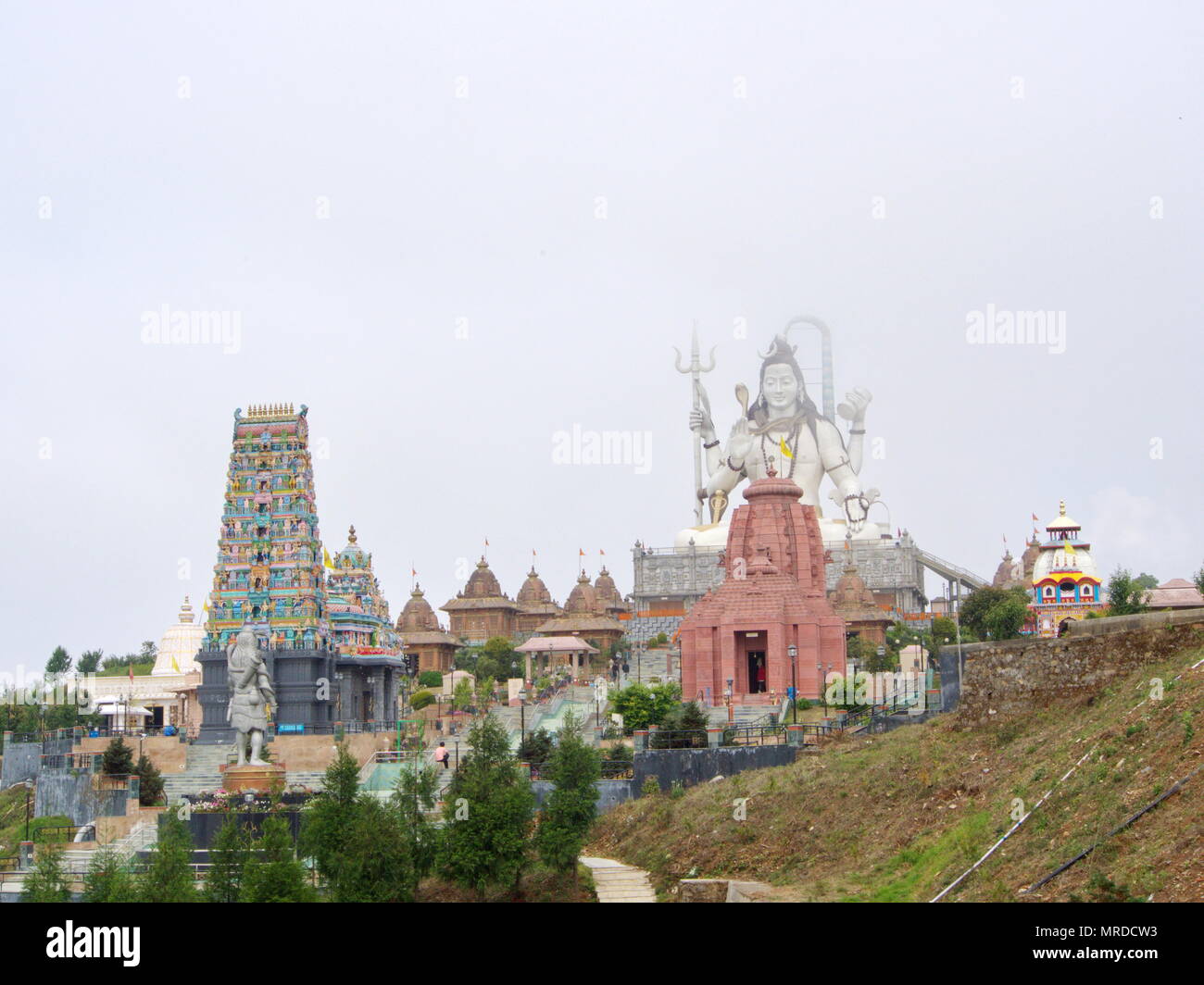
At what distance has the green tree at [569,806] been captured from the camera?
31.4 metres

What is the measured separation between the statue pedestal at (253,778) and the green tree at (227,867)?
1592 cm

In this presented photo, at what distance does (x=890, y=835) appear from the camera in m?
27.1

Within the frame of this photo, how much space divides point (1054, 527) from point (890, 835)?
139 feet

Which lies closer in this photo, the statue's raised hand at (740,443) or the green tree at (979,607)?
the green tree at (979,607)

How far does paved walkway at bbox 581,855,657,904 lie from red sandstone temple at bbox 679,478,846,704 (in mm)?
21095

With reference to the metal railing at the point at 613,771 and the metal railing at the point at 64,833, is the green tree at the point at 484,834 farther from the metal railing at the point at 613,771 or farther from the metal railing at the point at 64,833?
the metal railing at the point at 64,833

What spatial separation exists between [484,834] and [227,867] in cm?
468

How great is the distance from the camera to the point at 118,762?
46531 millimetres

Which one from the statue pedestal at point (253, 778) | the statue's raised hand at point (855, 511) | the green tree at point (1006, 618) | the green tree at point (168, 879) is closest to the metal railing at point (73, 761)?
the statue pedestal at point (253, 778)

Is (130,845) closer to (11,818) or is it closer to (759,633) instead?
(11,818)

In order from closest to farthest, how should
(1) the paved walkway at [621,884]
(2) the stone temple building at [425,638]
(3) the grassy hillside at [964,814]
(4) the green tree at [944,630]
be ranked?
(3) the grassy hillside at [964,814] → (1) the paved walkway at [621,884] → (4) the green tree at [944,630] → (2) the stone temple building at [425,638]
